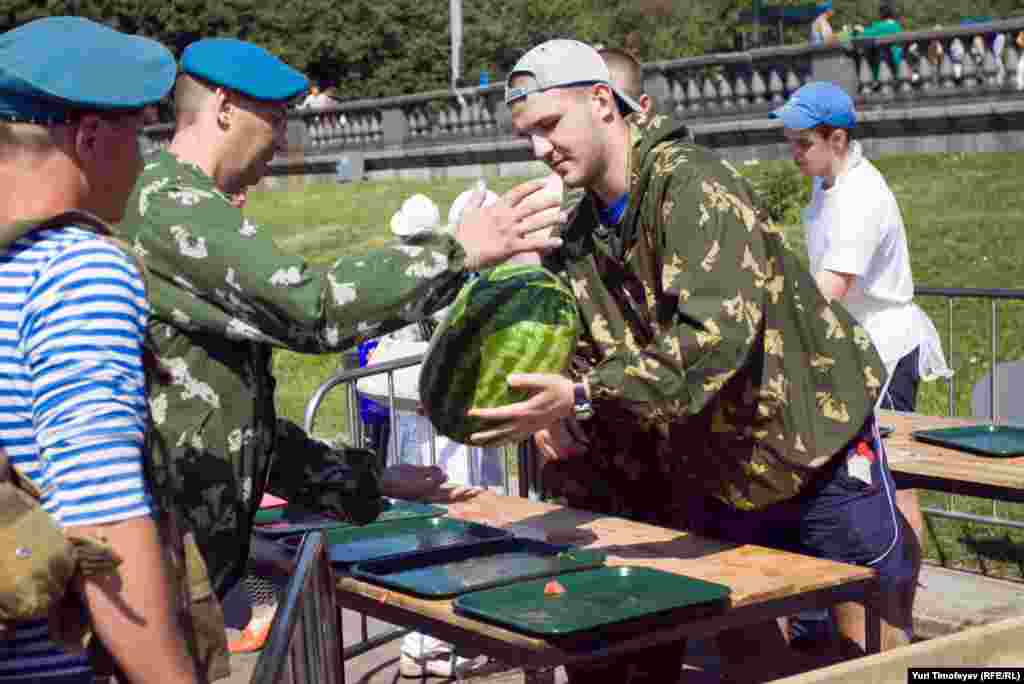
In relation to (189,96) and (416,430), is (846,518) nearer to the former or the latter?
(189,96)

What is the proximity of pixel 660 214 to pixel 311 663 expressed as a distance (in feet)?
5.72

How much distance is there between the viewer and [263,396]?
3.63m

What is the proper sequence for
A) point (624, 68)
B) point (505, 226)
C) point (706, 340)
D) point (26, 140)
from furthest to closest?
point (624, 68)
point (706, 340)
point (505, 226)
point (26, 140)

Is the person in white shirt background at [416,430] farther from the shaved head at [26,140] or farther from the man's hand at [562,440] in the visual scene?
the shaved head at [26,140]

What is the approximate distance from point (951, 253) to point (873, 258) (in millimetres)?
10311

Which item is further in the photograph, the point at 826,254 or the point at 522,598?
the point at 826,254

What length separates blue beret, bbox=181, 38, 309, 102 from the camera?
3703mm

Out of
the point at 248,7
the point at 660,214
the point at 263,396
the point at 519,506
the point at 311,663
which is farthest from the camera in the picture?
the point at 248,7

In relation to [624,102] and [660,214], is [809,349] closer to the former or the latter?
[660,214]

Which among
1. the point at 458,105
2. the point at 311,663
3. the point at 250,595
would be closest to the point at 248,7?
the point at 458,105

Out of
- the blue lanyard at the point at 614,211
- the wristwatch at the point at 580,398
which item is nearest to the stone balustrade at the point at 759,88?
the blue lanyard at the point at 614,211

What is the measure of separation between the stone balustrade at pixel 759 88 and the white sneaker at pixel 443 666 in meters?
11.1

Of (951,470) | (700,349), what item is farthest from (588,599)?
(951,470)

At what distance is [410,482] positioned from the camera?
5016 mm
